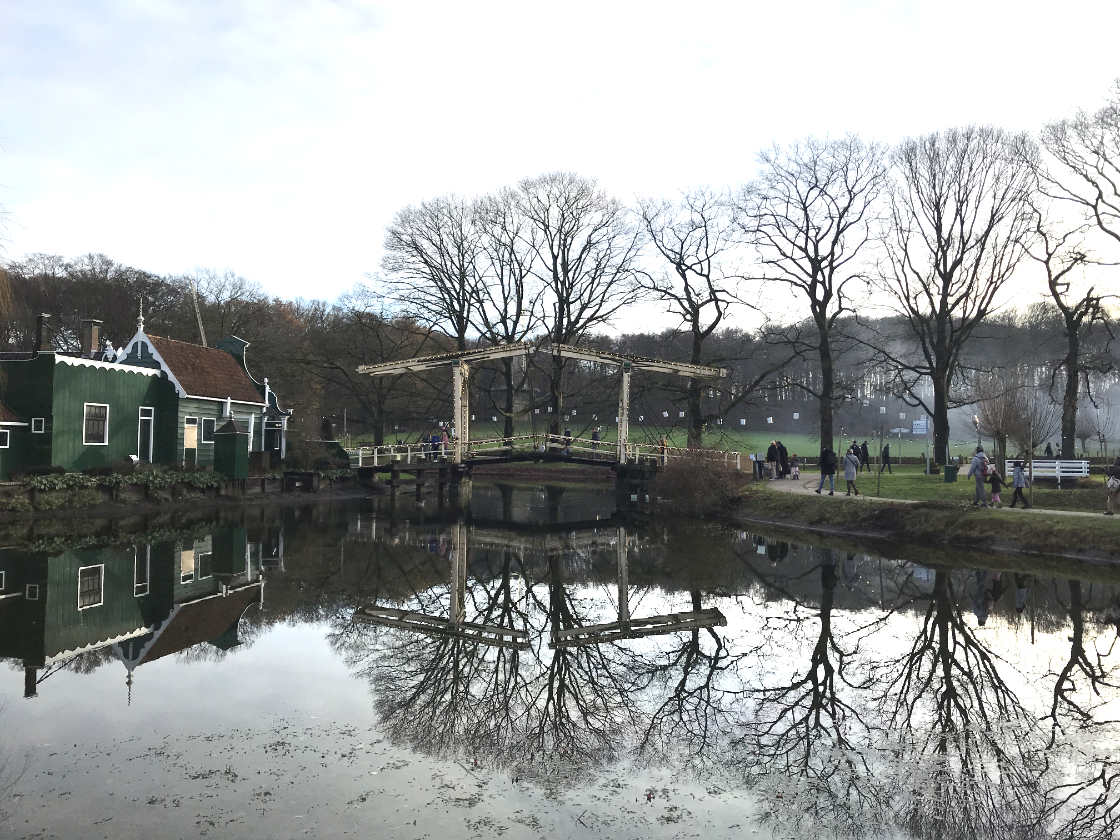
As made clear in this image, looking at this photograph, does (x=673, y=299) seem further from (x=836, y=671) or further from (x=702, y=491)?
(x=836, y=671)

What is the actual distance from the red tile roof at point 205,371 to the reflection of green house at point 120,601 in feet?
46.4

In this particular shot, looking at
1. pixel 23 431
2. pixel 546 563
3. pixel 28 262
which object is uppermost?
pixel 28 262

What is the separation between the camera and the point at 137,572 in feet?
52.5

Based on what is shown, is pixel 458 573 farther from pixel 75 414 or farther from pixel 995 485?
pixel 75 414

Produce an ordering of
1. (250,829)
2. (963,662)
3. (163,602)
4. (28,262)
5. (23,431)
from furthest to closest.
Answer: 1. (28,262)
2. (23,431)
3. (163,602)
4. (963,662)
5. (250,829)

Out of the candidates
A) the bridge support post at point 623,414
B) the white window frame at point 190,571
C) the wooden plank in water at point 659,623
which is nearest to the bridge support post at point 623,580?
the wooden plank in water at point 659,623

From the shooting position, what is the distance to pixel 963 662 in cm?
1056

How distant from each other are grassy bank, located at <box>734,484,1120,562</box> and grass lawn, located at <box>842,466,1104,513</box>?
2031mm

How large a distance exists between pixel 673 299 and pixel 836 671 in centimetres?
2936

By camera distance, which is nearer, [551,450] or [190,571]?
[190,571]

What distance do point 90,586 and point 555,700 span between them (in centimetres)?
1005

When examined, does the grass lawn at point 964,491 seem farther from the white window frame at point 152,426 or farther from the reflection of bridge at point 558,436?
the white window frame at point 152,426

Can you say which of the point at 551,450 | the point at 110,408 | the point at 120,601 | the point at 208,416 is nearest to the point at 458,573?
the point at 120,601

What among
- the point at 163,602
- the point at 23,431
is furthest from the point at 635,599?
the point at 23,431
